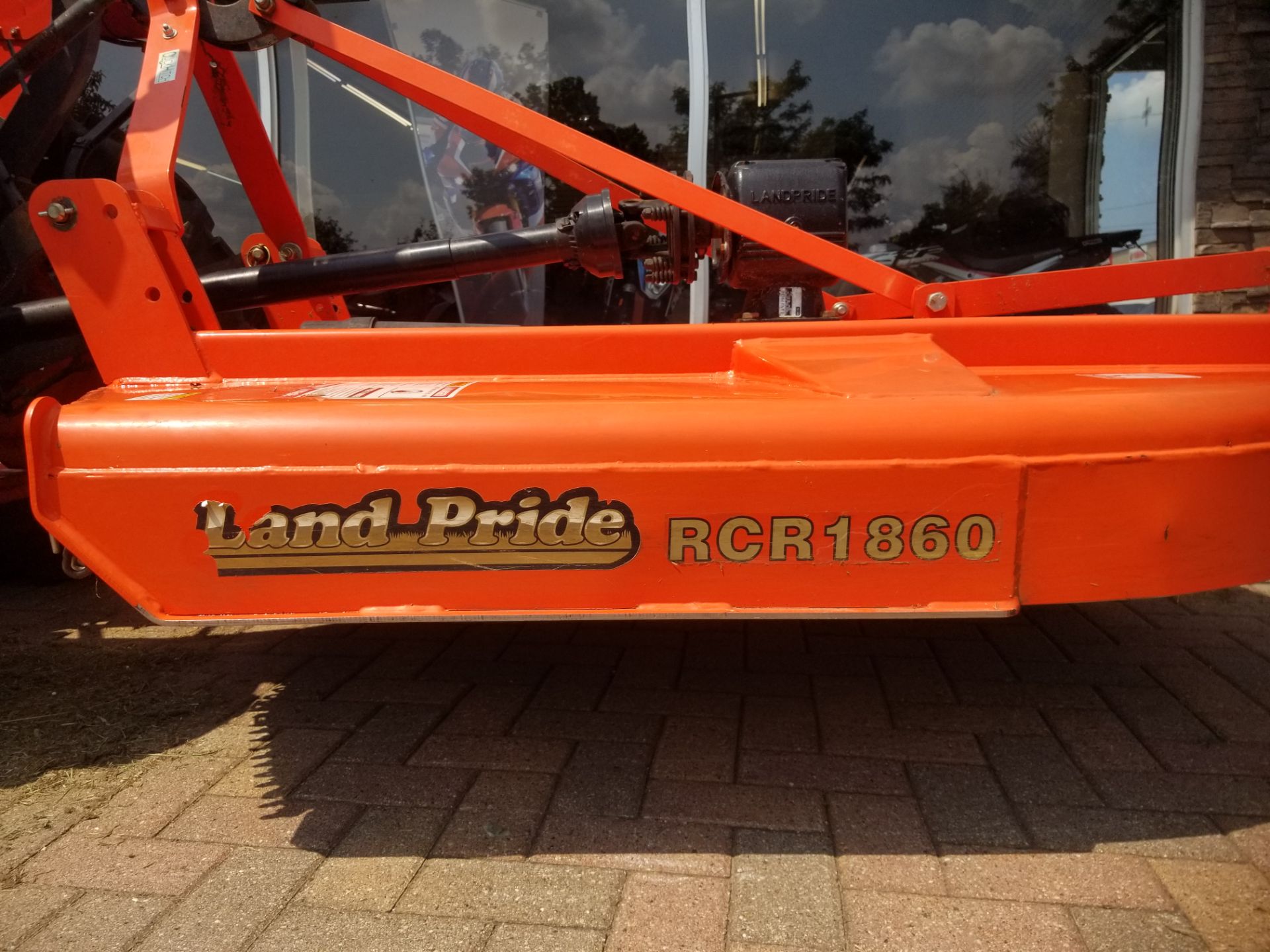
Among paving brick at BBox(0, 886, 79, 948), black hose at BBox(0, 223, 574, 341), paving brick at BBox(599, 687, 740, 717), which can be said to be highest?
black hose at BBox(0, 223, 574, 341)

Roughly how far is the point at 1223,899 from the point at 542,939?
118 centimetres

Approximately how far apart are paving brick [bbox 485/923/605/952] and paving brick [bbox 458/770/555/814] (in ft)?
Answer: 1.08

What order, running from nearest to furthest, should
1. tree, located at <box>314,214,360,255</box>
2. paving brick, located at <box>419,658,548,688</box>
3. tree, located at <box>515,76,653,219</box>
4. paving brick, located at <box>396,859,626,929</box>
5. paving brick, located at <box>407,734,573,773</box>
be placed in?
paving brick, located at <box>396,859,626,929</box>, paving brick, located at <box>407,734,573,773</box>, paving brick, located at <box>419,658,548,688</box>, tree, located at <box>515,76,653,219</box>, tree, located at <box>314,214,360,255</box>

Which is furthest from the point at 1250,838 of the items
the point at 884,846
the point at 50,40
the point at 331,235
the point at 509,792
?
the point at 331,235

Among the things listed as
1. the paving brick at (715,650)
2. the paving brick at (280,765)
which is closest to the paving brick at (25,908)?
the paving brick at (280,765)

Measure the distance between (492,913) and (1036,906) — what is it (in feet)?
3.11

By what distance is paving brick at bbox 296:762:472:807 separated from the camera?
1812mm

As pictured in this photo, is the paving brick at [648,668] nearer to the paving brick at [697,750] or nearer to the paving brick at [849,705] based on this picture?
the paving brick at [697,750]

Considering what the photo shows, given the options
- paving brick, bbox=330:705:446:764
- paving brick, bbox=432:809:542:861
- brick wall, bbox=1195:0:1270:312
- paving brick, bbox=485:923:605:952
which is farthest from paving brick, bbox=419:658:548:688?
brick wall, bbox=1195:0:1270:312

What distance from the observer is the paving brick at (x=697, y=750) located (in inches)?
73.7

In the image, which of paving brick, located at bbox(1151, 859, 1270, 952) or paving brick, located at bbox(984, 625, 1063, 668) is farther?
paving brick, located at bbox(984, 625, 1063, 668)

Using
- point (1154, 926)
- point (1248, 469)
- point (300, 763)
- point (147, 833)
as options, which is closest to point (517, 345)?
point (300, 763)

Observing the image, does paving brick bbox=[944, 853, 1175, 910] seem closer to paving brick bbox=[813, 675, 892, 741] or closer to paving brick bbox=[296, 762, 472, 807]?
paving brick bbox=[813, 675, 892, 741]

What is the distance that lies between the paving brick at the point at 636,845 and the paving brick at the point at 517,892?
0.04 metres
